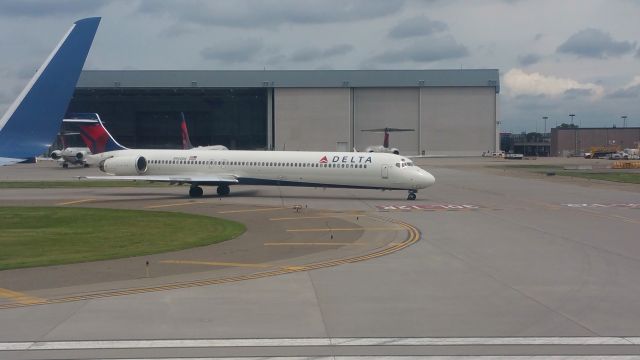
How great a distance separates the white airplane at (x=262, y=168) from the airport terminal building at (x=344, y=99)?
64605 millimetres

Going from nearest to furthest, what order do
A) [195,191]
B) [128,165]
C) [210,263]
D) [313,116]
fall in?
[210,263], [195,191], [128,165], [313,116]

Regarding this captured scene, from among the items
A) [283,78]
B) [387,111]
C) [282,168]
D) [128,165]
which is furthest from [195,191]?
[387,111]

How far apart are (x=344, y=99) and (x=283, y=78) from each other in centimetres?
1003

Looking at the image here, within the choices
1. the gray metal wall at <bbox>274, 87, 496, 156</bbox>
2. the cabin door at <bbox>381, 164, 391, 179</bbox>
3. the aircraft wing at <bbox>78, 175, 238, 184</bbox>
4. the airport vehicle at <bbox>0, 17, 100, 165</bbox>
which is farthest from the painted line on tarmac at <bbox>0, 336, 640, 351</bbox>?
the gray metal wall at <bbox>274, 87, 496, 156</bbox>

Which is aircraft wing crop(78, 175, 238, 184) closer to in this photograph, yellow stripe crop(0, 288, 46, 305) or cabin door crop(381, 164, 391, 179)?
cabin door crop(381, 164, 391, 179)

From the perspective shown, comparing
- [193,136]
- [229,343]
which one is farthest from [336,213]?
[193,136]

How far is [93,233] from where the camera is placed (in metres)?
24.6

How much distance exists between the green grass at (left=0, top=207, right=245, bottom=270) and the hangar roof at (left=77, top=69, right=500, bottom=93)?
79027 mm

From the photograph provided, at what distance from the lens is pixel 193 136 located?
125 meters

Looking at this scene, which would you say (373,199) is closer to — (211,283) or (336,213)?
(336,213)

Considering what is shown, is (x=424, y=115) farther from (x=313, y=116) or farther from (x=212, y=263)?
(x=212, y=263)

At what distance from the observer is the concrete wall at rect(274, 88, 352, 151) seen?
112125mm

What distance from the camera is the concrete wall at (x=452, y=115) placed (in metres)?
114

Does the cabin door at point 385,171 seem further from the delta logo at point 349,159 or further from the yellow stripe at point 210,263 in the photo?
the yellow stripe at point 210,263
